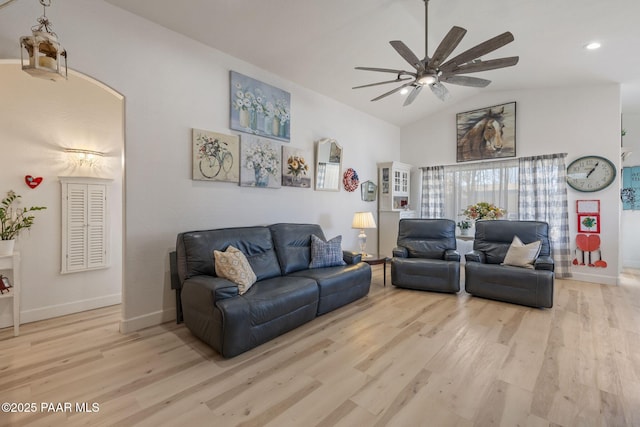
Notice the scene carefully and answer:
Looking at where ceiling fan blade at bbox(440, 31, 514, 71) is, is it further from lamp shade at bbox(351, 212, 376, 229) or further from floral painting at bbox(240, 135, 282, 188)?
lamp shade at bbox(351, 212, 376, 229)

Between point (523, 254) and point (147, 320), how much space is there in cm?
456

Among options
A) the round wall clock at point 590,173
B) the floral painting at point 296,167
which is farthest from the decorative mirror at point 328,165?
the round wall clock at point 590,173

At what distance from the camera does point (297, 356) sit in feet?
7.55

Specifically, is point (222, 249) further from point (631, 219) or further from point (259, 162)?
point (631, 219)

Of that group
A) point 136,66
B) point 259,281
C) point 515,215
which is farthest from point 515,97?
point 136,66

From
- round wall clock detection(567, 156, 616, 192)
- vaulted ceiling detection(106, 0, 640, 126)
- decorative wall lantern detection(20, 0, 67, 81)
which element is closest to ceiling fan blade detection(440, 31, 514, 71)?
vaulted ceiling detection(106, 0, 640, 126)

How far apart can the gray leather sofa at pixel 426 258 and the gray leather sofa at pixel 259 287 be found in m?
0.75

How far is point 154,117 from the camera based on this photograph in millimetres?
2871

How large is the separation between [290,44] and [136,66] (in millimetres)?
1717

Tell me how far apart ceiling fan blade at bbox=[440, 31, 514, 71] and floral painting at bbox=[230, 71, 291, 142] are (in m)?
2.23

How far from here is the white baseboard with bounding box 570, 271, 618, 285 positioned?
443 cm

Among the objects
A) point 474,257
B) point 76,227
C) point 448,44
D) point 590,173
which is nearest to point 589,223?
point 590,173

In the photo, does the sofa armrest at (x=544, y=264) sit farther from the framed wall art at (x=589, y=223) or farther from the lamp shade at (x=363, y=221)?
the lamp shade at (x=363, y=221)

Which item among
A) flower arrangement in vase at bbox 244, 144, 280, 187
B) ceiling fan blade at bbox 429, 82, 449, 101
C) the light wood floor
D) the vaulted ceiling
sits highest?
the vaulted ceiling
